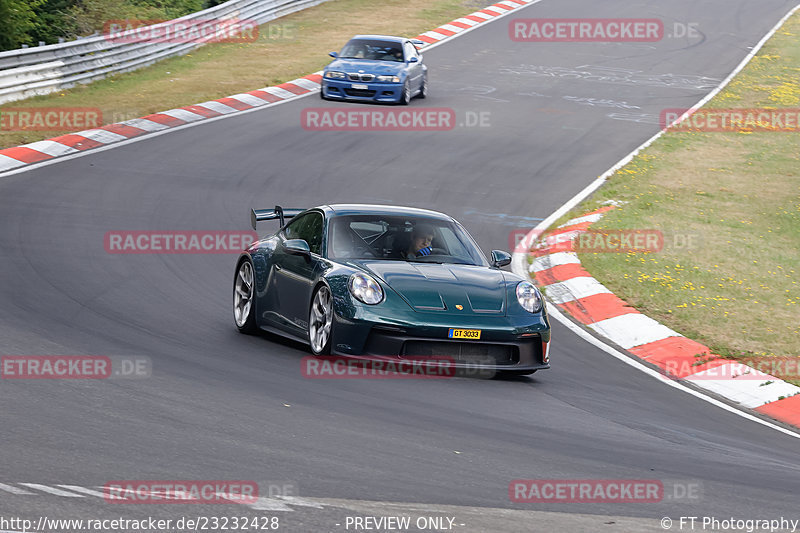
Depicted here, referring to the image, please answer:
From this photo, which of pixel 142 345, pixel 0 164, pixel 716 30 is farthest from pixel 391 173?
pixel 716 30

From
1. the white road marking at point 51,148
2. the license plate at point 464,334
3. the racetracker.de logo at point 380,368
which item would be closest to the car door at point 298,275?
the racetracker.de logo at point 380,368

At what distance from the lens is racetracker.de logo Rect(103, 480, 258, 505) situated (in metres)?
5.29

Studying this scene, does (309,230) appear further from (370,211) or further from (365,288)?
(365,288)

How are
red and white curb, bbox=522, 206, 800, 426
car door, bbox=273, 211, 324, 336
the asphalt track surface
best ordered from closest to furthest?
1. the asphalt track surface
2. car door, bbox=273, 211, 324, 336
3. red and white curb, bbox=522, 206, 800, 426

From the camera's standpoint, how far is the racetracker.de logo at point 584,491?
6012 millimetres

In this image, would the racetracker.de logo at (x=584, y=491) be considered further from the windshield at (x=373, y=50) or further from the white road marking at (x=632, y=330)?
the windshield at (x=373, y=50)

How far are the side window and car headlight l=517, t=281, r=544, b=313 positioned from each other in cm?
177

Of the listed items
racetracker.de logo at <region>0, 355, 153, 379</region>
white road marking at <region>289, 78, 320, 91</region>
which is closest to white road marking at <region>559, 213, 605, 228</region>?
racetracker.de logo at <region>0, 355, 153, 379</region>

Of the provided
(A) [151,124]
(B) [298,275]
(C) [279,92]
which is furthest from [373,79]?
(B) [298,275]

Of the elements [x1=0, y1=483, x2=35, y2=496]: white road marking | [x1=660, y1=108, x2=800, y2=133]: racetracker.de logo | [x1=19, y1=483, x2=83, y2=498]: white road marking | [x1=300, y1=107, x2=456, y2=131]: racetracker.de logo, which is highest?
[x1=0, y1=483, x2=35, y2=496]: white road marking

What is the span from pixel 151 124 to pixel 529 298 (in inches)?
530

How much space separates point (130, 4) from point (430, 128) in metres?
13.2

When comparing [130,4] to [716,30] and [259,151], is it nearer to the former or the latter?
[259,151]

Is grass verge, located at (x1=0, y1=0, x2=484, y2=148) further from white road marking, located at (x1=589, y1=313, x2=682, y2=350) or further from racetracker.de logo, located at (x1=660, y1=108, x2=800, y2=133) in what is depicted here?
white road marking, located at (x1=589, y1=313, x2=682, y2=350)
